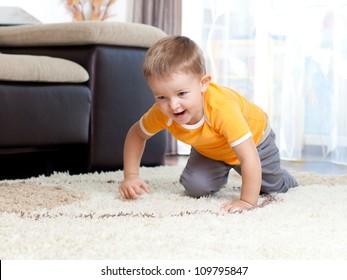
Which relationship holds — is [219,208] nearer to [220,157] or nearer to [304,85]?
[220,157]

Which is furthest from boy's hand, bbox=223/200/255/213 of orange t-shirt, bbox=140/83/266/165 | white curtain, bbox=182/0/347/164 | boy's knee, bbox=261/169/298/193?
white curtain, bbox=182/0/347/164

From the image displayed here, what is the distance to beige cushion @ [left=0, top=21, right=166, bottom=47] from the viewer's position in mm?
2326

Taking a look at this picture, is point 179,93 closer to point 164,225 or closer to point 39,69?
point 164,225

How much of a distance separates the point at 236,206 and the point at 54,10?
2.82 m

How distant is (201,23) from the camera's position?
3.46 meters

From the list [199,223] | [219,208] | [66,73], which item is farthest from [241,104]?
[66,73]

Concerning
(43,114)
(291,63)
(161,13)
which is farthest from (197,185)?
(161,13)

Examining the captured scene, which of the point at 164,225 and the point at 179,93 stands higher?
the point at 179,93

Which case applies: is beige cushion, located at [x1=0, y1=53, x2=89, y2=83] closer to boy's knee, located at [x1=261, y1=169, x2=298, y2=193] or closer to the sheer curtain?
boy's knee, located at [x1=261, y1=169, x2=298, y2=193]

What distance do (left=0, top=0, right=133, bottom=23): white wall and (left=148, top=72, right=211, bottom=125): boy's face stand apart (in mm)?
2480

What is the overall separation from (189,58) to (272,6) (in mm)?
1730

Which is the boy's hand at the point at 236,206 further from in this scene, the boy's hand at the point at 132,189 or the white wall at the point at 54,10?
the white wall at the point at 54,10

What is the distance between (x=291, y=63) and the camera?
3.14 meters

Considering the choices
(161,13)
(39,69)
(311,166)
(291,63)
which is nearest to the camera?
(39,69)
